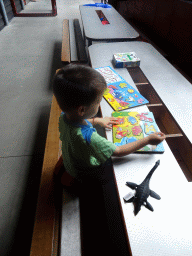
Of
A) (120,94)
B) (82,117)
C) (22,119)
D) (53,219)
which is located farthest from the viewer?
(22,119)

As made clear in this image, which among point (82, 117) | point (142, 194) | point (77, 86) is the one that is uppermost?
point (77, 86)

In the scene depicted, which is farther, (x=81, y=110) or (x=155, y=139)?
(x=155, y=139)

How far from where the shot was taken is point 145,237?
2.12ft

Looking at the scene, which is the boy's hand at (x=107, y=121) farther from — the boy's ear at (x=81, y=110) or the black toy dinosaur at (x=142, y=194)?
the black toy dinosaur at (x=142, y=194)

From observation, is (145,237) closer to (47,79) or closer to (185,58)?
(185,58)

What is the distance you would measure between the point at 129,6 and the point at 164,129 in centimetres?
388

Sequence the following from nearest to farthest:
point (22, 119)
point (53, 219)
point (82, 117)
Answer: point (82, 117) → point (53, 219) → point (22, 119)

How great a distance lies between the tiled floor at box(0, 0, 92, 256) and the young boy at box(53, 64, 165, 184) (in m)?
0.89

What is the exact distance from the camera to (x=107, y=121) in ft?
3.39

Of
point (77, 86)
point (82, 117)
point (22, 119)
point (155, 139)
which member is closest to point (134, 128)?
point (155, 139)

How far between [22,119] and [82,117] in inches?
67.3

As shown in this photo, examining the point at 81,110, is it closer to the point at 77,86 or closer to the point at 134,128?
the point at 77,86

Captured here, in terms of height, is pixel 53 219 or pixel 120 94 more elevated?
pixel 120 94

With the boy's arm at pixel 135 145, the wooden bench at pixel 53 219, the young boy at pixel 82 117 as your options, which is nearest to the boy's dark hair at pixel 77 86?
the young boy at pixel 82 117
